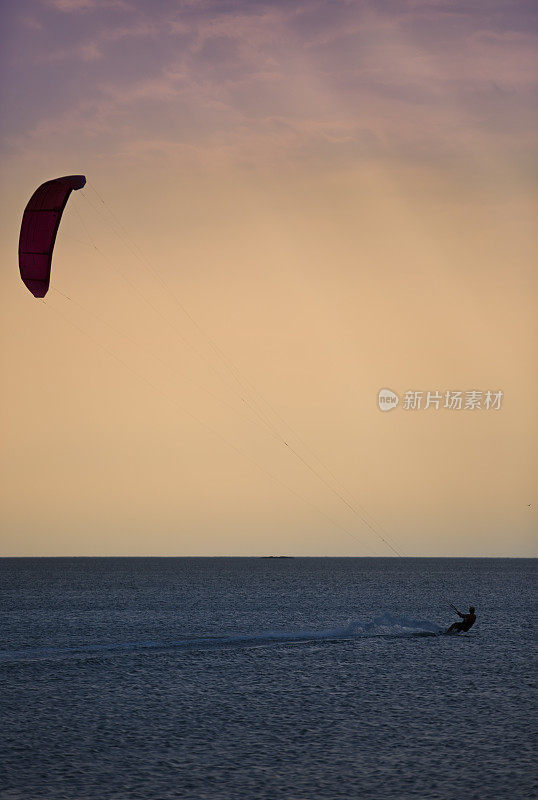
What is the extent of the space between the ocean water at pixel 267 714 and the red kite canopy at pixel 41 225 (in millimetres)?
15199

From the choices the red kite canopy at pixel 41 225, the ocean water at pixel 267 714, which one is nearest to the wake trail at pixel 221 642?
the ocean water at pixel 267 714

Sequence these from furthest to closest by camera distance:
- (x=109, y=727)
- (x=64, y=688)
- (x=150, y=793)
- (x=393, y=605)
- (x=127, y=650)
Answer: (x=393, y=605)
(x=127, y=650)
(x=64, y=688)
(x=109, y=727)
(x=150, y=793)

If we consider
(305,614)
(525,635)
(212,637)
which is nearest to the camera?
(212,637)

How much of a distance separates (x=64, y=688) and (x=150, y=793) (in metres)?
15.2

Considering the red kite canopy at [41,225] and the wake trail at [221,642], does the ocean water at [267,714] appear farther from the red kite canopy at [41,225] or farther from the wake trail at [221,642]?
the red kite canopy at [41,225]

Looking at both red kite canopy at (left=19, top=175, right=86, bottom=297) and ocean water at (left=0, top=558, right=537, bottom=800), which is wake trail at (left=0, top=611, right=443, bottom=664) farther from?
red kite canopy at (left=19, top=175, right=86, bottom=297)

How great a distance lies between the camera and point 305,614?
7556 centimetres

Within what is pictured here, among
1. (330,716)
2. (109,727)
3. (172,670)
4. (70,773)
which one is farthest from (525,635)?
(70,773)

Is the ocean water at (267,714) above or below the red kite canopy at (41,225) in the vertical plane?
below

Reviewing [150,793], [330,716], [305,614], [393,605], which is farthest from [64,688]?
[393,605]

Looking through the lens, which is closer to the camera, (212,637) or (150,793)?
(150,793)

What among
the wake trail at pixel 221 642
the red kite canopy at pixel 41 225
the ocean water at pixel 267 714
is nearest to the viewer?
the ocean water at pixel 267 714

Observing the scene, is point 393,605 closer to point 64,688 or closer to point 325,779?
point 64,688

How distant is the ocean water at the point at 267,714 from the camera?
70.4 ft
